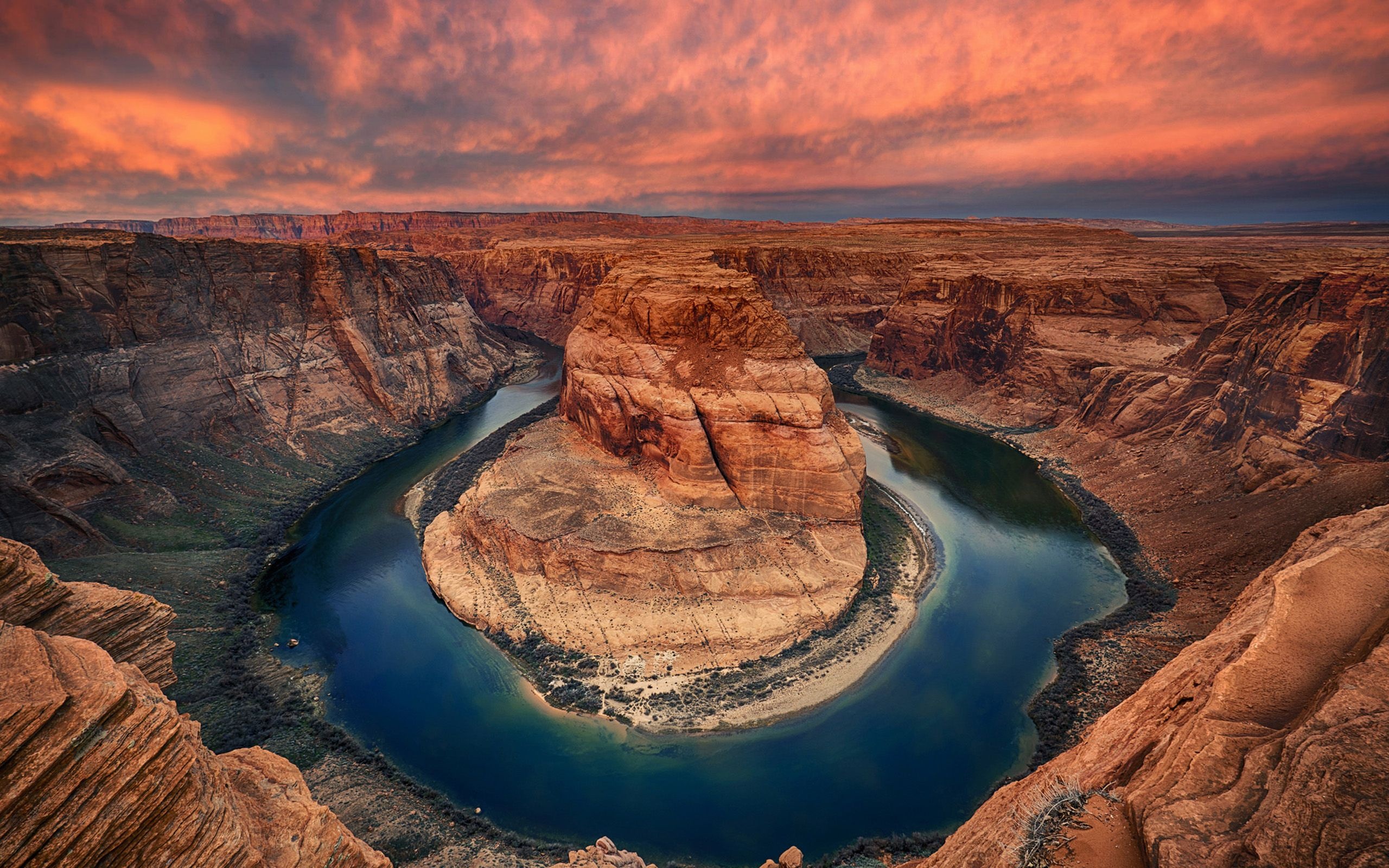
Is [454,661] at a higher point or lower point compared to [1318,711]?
lower

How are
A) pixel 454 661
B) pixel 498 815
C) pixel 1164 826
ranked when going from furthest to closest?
pixel 454 661, pixel 498 815, pixel 1164 826

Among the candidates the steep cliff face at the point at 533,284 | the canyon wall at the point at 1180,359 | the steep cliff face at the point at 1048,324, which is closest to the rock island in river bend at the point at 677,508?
the canyon wall at the point at 1180,359

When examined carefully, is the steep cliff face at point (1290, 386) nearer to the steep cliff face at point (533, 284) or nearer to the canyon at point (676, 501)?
the canyon at point (676, 501)

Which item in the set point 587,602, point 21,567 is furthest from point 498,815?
point 21,567

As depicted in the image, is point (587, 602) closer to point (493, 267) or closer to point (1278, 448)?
point (1278, 448)

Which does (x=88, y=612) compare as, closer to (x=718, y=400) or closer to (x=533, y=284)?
(x=718, y=400)

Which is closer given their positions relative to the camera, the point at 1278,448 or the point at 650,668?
the point at 650,668

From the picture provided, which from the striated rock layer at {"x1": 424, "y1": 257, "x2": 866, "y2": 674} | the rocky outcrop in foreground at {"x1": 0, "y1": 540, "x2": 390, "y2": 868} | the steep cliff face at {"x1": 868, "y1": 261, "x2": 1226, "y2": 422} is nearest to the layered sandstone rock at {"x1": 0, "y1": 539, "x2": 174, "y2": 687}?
the rocky outcrop in foreground at {"x1": 0, "y1": 540, "x2": 390, "y2": 868}

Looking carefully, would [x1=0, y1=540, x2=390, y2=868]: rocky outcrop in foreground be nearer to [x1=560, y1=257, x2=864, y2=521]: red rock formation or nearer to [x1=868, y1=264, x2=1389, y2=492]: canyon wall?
[x1=560, y1=257, x2=864, y2=521]: red rock formation
